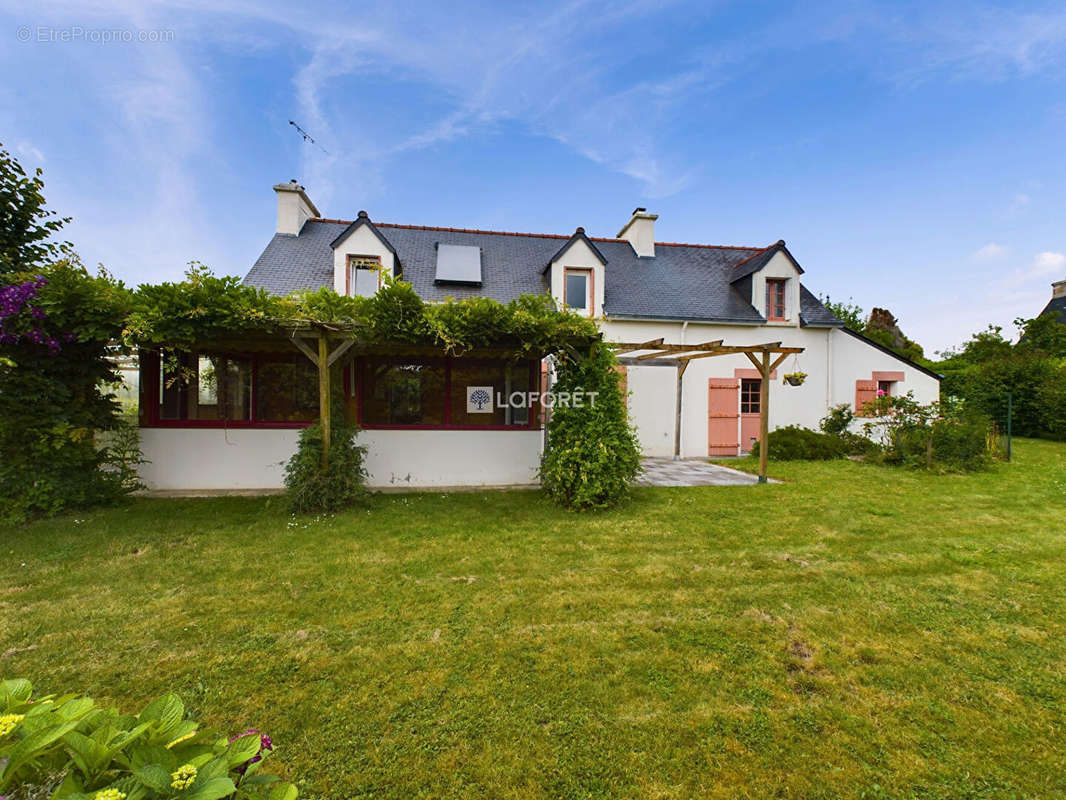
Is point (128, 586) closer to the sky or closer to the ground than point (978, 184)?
closer to the ground

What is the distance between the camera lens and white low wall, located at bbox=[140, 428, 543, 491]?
6.99 m

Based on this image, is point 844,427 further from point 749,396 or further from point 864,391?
point 749,396

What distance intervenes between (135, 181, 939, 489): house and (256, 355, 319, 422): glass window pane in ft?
0.08

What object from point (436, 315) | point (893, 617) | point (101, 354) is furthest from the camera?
point (101, 354)

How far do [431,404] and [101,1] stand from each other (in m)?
6.75

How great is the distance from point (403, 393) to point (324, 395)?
174cm

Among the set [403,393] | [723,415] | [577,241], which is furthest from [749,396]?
[403,393]

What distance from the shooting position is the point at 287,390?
7.32 m

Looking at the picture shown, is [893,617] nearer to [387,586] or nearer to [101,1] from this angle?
[387,586]

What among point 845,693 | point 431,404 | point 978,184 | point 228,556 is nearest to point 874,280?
point 978,184

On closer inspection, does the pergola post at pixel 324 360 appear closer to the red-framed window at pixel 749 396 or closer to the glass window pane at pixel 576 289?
the glass window pane at pixel 576 289

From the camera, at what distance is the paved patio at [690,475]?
7.55 metres

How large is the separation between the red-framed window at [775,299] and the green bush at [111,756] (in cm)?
1245

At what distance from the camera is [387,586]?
3.55m
